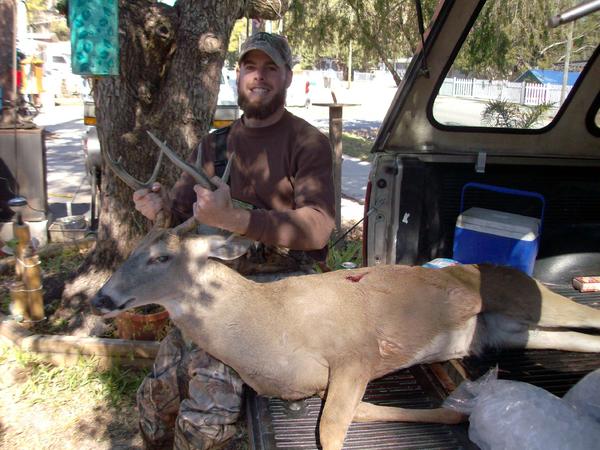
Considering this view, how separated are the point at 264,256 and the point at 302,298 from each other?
551 millimetres

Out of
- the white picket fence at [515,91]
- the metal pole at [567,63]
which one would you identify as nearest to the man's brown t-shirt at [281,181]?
the white picket fence at [515,91]

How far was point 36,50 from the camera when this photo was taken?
34375 millimetres

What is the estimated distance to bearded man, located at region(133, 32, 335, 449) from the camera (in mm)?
2855

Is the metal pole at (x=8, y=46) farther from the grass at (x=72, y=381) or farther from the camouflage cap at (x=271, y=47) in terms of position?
the camouflage cap at (x=271, y=47)

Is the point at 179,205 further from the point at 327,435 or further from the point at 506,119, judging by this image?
the point at 506,119

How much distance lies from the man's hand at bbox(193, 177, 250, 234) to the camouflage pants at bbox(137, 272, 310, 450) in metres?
0.70

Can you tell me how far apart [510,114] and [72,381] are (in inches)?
149

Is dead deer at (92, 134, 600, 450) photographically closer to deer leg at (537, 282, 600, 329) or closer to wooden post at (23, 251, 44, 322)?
deer leg at (537, 282, 600, 329)

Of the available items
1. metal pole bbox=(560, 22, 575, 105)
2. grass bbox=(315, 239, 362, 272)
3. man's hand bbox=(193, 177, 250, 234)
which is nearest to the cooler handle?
metal pole bbox=(560, 22, 575, 105)

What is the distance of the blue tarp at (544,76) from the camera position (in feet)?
13.5

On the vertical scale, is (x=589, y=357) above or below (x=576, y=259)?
below

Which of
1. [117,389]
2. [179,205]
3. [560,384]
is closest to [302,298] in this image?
[179,205]

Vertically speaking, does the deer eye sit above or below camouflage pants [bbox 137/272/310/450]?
above

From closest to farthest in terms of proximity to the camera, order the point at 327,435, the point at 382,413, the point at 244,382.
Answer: the point at 327,435, the point at 382,413, the point at 244,382
